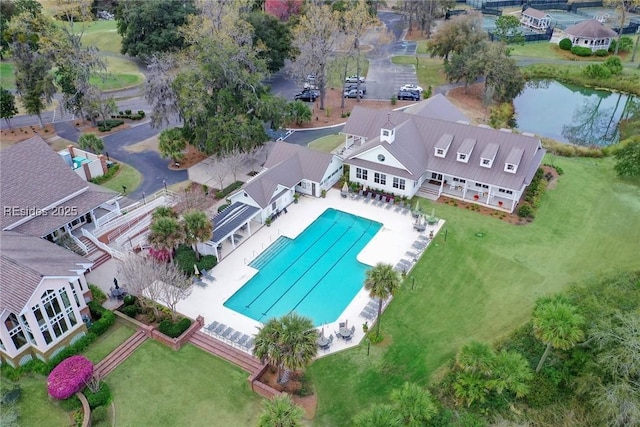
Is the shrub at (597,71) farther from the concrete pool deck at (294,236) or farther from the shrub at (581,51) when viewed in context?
the concrete pool deck at (294,236)

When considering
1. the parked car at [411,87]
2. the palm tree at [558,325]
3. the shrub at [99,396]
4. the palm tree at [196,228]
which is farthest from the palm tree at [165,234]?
the parked car at [411,87]

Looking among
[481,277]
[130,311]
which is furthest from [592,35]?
[130,311]

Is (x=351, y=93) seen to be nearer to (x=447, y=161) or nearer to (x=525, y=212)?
(x=447, y=161)

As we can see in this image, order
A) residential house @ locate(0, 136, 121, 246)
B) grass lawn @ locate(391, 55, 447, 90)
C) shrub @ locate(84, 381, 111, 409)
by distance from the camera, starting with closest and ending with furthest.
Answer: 1. shrub @ locate(84, 381, 111, 409)
2. residential house @ locate(0, 136, 121, 246)
3. grass lawn @ locate(391, 55, 447, 90)

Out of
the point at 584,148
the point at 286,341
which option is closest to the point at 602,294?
the point at 286,341

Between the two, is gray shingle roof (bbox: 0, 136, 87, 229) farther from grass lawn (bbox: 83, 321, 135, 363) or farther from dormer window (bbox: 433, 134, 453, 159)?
dormer window (bbox: 433, 134, 453, 159)

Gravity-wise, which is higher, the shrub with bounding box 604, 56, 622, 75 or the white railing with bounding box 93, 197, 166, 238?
the shrub with bounding box 604, 56, 622, 75

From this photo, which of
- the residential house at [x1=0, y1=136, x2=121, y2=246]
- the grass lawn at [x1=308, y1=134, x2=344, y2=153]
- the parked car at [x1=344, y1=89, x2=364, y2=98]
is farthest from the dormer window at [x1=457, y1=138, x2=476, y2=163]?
the residential house at [x1=0, y1=136, x2=121, y2=246]
